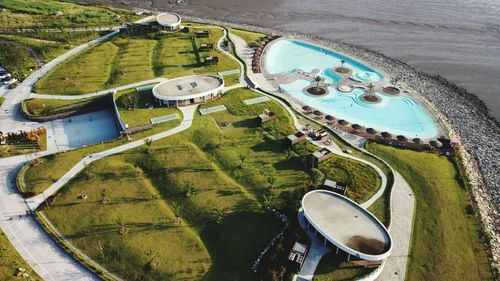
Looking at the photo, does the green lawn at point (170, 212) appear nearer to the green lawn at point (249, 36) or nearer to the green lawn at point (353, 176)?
the green lawn at point (353, 176)

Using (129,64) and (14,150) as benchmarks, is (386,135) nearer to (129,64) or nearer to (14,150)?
(129,64)

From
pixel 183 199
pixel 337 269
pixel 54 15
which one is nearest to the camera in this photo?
pixel 337 269

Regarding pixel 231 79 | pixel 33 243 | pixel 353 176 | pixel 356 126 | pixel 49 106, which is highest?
pixel 231 79

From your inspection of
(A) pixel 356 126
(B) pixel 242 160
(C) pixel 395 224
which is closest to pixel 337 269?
(C) pixel 395 224

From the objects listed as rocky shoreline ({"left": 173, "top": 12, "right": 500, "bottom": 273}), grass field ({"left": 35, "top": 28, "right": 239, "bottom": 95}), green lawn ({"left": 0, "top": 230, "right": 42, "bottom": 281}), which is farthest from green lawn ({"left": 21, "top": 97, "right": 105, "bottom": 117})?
rocky shoreline ({"left": 173, "top": 12, "right": 500, "bottom": 273})

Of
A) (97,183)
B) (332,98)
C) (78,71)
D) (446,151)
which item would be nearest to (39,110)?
(78,71)

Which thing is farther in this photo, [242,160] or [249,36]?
[249,36]

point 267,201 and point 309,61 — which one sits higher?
point 309,61

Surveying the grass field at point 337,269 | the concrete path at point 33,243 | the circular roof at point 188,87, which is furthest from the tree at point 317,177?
the concrete path at point 33,243
